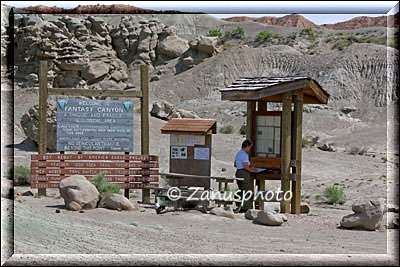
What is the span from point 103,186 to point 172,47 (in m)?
50.0

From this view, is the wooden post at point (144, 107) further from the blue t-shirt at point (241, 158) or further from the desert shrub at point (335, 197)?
the desert shrub at point (335, 197)

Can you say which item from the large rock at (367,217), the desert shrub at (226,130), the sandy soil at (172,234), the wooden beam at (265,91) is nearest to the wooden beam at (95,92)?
the wooden beam at (265,91)

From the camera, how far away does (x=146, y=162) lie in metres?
13.4

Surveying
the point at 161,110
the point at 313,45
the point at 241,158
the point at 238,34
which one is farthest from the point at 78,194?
the point at 238,34

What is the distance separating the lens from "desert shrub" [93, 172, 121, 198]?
12648mm

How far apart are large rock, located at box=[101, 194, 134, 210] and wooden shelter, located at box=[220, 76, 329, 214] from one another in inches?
110

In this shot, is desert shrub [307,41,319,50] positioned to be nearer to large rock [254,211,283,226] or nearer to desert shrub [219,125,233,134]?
desert shrub [219,125,233,134]

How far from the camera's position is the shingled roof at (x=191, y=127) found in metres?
12.6

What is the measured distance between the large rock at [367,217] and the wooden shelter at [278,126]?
6.98ft

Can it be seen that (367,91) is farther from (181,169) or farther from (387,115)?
(181,169)

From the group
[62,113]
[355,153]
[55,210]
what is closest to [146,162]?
[62,113]

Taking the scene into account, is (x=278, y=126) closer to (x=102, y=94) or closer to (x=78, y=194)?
(x=102, y=94)

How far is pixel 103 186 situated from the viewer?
12.7 metres

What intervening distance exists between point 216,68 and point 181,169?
1778 inches
